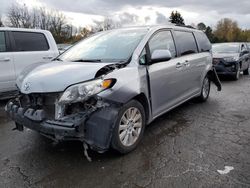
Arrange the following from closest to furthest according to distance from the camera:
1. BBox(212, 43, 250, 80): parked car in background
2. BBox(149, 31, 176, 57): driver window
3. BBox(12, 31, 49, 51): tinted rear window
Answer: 1. BBox(149, 31, 176, 57): driver window
2. BBox(12, 31, 49, 51): tinted rear window
3. BBox(212, 43, 250, 80): parked car in background

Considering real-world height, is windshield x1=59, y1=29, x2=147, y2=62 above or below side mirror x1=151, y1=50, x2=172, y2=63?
above

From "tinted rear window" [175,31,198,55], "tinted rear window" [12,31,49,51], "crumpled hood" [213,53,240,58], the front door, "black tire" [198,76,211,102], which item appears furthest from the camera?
"crumpled hood" [213,53,240,58]

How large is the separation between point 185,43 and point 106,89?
2.66 meters

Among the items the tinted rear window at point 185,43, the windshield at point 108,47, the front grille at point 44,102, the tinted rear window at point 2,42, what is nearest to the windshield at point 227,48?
the tinted rear window at point 185,43

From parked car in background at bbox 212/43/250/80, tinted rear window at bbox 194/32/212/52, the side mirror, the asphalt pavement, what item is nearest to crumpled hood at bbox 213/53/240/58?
parked car in background at bbox 212/43/250/80

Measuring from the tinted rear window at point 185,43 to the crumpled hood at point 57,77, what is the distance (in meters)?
2.01

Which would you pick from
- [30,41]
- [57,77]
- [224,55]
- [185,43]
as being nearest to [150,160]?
[57,77]

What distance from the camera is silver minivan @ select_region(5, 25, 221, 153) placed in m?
2.96

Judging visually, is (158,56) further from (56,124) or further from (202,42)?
(202,42)

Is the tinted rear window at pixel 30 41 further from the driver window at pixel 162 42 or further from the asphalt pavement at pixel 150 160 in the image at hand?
the driver window at pixel 162 42

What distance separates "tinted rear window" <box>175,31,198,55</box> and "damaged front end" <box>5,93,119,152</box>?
2.30 metres

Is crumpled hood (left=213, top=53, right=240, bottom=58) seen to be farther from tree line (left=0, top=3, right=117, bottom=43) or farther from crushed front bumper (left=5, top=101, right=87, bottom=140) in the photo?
tree line (left=0, top=3, right=117, bottom=43)

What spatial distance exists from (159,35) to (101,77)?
163 centimetres

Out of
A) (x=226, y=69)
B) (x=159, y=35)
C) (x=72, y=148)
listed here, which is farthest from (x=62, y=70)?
(x=226, y=69)
